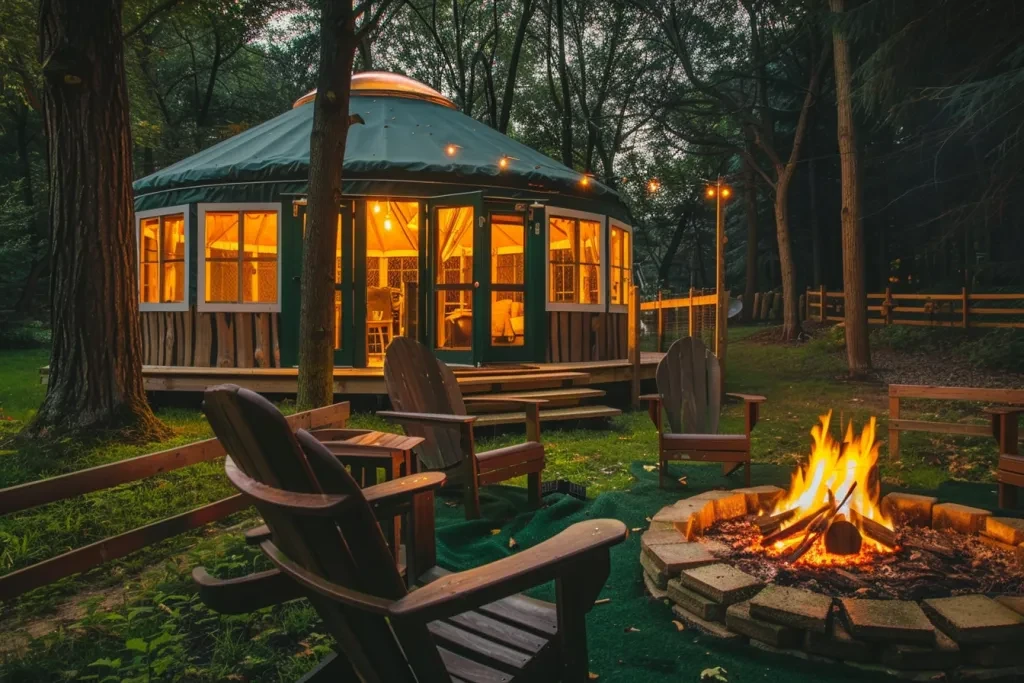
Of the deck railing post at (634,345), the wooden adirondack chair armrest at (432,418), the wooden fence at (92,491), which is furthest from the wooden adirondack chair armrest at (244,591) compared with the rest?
the deck railing post at (634,345)

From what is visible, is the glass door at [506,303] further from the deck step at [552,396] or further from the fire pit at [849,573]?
the fire pit at [849,573]

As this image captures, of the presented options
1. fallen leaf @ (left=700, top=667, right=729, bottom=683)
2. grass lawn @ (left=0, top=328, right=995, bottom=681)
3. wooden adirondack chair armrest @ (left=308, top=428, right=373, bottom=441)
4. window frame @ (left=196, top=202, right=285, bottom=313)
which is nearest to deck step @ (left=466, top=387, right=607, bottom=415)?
grass lawn @ (left=0, top=328, right=995, bottom=681)

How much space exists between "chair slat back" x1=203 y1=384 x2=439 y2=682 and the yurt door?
6817 millimetres

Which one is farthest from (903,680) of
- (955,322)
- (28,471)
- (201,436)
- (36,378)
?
(955,322)

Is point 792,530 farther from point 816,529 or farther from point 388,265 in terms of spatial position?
point 388,265

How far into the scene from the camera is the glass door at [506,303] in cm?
816

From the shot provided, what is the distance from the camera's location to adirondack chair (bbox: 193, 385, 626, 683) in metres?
1.14

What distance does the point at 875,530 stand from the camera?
292 centimetres

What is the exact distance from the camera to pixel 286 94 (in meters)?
23.1

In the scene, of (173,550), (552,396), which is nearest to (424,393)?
(173,550)

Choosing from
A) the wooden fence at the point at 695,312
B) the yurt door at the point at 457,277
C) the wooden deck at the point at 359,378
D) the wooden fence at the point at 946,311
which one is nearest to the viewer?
the wooden deck at the point at 359,378

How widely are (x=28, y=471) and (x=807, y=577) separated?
433 centimetres

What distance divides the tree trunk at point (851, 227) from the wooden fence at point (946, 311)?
142 inches

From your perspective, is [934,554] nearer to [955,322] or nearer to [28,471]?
[28,471]
